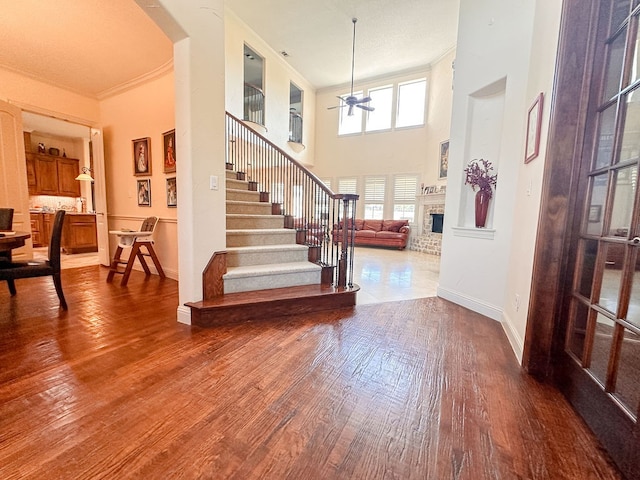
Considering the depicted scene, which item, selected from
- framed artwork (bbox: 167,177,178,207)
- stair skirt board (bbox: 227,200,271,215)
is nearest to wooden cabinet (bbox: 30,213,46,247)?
framed artwork (bbox: 167,177,178,207)

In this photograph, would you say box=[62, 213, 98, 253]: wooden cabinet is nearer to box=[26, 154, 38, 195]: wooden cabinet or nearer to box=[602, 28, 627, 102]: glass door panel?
box=[26, 154, 38, 195]: wooden cabinet

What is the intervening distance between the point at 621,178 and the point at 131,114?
5573 millimetres

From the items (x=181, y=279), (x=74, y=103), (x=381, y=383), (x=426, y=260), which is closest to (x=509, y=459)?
(x=381, y=383)

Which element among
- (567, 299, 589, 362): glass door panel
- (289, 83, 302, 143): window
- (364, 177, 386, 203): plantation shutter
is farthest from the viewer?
(364, 177, 386, 203): plantation shutter

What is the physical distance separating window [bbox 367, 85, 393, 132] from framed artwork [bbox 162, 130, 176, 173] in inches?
271

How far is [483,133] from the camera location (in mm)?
3021

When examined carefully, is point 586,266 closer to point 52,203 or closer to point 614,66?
point 614,66

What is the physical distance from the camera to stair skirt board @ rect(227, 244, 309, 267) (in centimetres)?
296

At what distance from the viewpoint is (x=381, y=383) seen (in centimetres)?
165

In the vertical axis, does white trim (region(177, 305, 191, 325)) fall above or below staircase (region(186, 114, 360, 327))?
below

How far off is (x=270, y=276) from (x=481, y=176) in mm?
2492

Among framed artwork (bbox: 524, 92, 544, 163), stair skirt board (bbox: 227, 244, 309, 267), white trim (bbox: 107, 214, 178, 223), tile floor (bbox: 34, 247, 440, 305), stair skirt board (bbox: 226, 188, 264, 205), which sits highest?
framed artwork (bbox: 524, 92, 544, 163)

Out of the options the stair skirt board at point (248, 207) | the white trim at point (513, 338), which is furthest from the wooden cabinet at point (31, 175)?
the white trim at point (513, 338)

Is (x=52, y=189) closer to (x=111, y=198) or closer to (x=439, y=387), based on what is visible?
(x=111, y=198)
